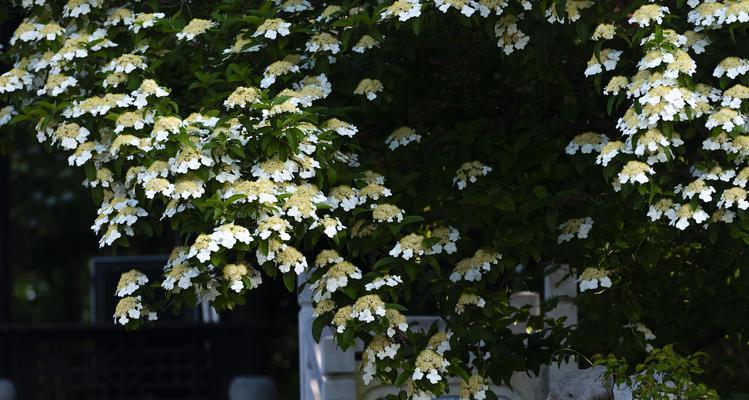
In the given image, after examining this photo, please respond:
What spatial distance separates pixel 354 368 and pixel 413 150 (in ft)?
4.58

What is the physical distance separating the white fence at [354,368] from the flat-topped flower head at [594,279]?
812 mm

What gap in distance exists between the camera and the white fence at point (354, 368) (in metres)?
6.42

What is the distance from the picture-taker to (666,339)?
224 inches

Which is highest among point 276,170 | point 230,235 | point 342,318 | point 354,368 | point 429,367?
point 276,170

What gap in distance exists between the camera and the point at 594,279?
524 cm

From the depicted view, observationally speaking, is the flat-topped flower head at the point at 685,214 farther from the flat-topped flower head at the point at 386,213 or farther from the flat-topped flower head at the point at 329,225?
the flat-topped flower head at the point at 329,225

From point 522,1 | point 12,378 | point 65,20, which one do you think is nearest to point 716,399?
point 522,1

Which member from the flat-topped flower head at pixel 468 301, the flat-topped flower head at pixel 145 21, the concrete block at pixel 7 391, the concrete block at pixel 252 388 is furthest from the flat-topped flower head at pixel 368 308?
the concrete block at pixel 7 391

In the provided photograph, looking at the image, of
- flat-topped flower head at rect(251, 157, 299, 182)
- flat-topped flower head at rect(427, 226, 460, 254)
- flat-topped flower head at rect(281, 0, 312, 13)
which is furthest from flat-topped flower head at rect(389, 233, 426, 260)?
flat-topped flower head at rect(281, 0, 312, 13)

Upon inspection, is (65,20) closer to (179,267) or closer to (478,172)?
Result: (179,267)

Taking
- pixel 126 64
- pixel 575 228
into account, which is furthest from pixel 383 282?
pixel 126 64

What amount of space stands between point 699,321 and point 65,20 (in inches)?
126

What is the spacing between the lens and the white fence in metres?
6.42

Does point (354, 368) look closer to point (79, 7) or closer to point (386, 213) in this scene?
point (386, 213)
